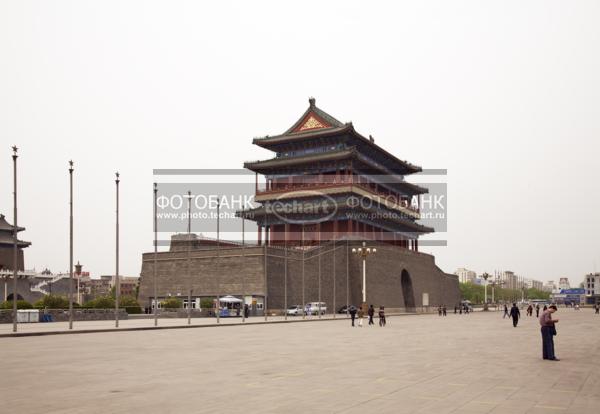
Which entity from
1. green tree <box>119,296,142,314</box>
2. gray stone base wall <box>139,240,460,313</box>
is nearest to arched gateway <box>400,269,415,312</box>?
gray stone base wall <box>139,240,460,313</box>

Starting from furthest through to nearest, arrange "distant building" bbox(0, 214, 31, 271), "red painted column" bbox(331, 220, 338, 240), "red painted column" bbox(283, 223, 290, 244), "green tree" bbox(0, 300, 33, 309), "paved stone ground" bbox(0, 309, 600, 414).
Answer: "red painted column" bbox(283, 223, 290, 244), "distant building" bbox(0, 214, 31, 271), "red painted column" bbox(331, 220, 338, 240), "green tree" bbox(0, 300, 33, 309), "paved stone ground" bbox(0, 309, 600, 414)

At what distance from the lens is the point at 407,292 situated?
8412 centimetres

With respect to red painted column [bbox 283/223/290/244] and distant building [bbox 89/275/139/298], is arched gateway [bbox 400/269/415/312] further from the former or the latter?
distant building [bbox 89/275/139/298]

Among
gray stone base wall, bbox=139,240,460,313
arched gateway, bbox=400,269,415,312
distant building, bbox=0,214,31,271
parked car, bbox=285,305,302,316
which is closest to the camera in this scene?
parked car, bbox=285,305,302,316

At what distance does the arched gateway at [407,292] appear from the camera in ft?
273

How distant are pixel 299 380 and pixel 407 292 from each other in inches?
2873

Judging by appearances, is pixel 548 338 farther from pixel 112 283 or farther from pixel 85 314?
pixel 112 283

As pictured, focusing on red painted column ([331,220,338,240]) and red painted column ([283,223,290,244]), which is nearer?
red painted column ([331,220,338,240])

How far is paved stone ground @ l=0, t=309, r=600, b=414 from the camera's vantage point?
10.0 metres

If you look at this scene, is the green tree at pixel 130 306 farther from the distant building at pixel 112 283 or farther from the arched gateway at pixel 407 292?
the distant building at pixel 112 283

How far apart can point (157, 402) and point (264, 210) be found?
69.9 meters

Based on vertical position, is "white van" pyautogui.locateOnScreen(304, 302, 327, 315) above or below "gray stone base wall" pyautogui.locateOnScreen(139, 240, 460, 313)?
below

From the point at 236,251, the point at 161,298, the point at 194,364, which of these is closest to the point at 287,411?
the point at 194,364

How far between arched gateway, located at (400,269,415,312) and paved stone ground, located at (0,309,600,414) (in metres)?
61.8
